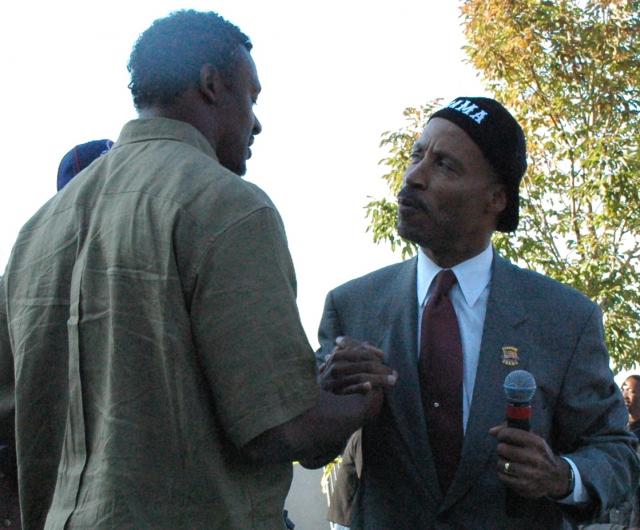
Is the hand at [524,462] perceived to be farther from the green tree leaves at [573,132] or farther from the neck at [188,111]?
the green tree leaves at [573,132]

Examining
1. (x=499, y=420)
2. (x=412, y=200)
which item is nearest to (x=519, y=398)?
(x=499, y=420)

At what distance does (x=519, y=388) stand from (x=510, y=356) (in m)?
0.43

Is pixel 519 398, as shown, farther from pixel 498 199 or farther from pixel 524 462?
pixel 498 199

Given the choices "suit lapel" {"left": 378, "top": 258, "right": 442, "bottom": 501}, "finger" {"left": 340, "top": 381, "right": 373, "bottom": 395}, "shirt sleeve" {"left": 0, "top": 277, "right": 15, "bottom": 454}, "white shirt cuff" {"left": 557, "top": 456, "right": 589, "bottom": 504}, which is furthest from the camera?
"suit lapel" {"left": 378, "top": 258, "right": 442, "bottom": 501}

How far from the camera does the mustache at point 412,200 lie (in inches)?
156

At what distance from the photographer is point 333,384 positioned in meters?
3.29

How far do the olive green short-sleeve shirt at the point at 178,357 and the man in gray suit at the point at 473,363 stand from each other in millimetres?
704

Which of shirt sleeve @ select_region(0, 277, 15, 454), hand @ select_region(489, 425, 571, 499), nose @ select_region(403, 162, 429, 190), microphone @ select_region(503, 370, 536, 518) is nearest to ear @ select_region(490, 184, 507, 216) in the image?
nose @ select_region(403, 162, 429, 190)

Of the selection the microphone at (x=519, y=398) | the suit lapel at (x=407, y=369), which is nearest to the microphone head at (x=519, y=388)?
the microphone at (x=519, y=398)

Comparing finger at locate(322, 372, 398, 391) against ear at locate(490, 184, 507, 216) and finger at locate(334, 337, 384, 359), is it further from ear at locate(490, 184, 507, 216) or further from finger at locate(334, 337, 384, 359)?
ear at locate(490, 184, 507, 216)

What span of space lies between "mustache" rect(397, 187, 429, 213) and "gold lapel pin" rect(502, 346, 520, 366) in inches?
22.3

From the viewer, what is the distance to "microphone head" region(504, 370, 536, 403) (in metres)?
3.34

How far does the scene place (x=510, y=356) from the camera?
3.76 meters

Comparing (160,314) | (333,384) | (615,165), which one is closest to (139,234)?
(160,314)
